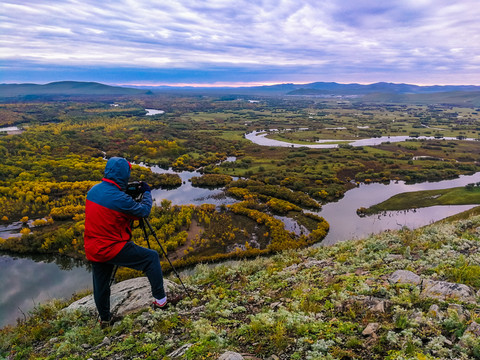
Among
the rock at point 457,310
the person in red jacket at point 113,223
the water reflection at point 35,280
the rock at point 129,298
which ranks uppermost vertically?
the person in red jacket at point 113,223

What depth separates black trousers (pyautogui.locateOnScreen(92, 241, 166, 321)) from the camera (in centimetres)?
591

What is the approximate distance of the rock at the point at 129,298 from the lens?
7.26 metres

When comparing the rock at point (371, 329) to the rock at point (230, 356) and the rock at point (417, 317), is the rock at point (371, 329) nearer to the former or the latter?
the rock at point (417, 317)

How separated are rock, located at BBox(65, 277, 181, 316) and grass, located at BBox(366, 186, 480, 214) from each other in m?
36.0

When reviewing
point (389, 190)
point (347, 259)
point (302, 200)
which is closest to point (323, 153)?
point (389, 190)

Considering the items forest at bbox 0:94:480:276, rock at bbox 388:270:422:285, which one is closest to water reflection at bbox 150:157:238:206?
forest at bbox 0:94:480:276

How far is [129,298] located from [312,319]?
212 inches

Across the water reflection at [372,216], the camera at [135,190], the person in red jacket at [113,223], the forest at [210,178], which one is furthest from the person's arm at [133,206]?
the water reflection at [372,216]

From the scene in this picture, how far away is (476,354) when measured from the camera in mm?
3932

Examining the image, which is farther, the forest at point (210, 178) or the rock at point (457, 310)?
the forest at point (210, 178)

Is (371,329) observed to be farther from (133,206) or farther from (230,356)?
(133,206)

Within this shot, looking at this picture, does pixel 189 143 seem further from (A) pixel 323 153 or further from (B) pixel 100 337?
(B) pixel 100 337

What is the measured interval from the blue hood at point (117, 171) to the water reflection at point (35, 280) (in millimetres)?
18657

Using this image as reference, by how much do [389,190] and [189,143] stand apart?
6236cm
